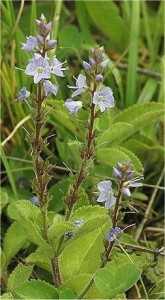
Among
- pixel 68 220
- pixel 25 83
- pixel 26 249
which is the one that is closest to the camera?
pixel 68 220

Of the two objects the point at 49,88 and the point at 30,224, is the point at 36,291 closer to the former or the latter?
the point at 30,224

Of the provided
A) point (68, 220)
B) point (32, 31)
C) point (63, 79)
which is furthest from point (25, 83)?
point (68, 220)

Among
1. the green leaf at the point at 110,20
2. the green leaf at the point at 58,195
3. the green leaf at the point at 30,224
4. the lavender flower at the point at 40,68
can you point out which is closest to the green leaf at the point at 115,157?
the green leaf at the point at 58,195

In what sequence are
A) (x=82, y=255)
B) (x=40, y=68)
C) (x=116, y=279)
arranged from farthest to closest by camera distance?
(x=82, y=255)
(x=116, y=279)
(x=40, y=68)

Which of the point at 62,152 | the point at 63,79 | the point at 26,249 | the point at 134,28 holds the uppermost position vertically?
the point at 134,28

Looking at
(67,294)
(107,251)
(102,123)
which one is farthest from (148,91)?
(67,294)

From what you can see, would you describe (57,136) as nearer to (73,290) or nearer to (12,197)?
(12,197)
